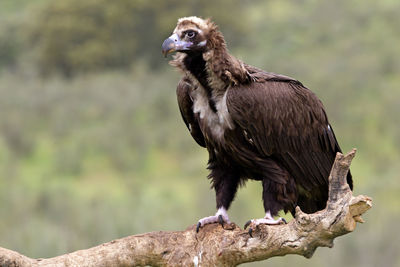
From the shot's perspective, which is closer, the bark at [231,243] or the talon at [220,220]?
the bark at [231,243]

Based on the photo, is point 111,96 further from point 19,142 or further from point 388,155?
point 388,155

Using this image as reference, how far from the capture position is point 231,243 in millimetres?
6121

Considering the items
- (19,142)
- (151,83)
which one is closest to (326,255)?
(19,142)

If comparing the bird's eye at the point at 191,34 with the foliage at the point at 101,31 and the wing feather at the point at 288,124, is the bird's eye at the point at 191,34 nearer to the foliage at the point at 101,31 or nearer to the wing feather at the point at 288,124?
the wing feather at the point at 288,124

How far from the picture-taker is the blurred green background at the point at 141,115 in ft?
56.3

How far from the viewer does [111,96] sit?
29.3 m

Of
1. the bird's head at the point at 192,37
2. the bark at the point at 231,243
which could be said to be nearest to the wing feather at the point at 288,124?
the bird's head at the point at 192,37

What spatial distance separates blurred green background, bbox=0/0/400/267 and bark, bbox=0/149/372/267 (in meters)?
7.71

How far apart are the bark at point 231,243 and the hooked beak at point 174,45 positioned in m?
1.33

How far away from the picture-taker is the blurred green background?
17.2 m

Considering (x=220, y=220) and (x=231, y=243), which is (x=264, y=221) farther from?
(x=220, y=220)

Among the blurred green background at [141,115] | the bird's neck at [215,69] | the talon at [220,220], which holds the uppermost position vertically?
the blurred green background at [141,115]

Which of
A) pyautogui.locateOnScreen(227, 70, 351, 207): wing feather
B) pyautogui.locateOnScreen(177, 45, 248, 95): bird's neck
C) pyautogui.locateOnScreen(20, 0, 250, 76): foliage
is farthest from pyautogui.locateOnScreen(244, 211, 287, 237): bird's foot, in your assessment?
pyautogui.locateOnScreen(20, 0, 250, 76): foliage

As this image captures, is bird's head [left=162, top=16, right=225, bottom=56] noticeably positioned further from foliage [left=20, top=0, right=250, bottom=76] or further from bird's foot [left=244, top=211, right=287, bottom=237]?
foliage [left=20, top=0, right=250, bottom=76]
